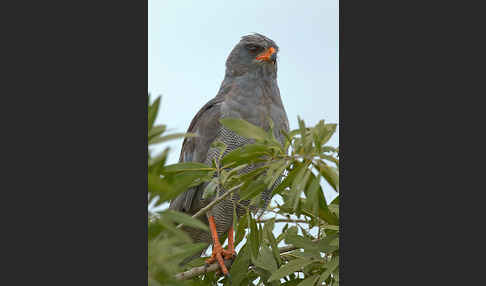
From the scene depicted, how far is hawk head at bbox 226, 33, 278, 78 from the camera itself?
128 inches

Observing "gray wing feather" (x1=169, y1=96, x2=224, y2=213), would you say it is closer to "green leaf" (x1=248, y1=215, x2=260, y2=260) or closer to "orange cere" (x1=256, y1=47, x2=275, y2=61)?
"orange cere" (x1=256, y1=47, x2=275, y2=61)

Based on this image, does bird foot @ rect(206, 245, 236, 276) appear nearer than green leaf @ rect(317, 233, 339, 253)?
No

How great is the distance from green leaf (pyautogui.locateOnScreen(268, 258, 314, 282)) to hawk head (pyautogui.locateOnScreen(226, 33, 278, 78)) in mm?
1214

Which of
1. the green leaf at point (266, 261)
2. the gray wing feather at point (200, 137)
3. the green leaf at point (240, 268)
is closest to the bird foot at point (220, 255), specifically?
the green leaf at point (240, 268)

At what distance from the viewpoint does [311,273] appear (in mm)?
2748

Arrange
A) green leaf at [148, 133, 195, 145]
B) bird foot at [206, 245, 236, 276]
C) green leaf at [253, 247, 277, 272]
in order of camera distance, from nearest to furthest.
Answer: green leaf at [148, 133, 195, 145], green leaf at [253, 247, 277, 272], bird foot at [206, 245, 236, 276]

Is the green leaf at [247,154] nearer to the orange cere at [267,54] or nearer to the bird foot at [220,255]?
the bird foot at [220,255]

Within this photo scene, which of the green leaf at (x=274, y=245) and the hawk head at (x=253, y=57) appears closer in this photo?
the green leaf at (x=274, y=245)

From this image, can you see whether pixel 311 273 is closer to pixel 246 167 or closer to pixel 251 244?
pixel 251 244

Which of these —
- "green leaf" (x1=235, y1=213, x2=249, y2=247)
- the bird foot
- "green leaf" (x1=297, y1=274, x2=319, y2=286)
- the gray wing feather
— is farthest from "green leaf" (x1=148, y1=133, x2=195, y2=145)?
the bird foot

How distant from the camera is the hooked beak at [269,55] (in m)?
3.27

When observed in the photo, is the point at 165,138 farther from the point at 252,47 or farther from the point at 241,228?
the point at 252,47

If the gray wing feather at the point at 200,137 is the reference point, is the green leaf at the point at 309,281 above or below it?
below
